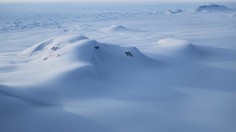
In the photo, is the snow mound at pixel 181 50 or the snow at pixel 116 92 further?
the snow mound at pixel 181 50

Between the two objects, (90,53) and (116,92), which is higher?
(90,53)

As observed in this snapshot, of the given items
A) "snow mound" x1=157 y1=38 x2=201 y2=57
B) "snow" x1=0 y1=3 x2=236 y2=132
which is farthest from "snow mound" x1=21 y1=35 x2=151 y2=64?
"snow mound" x1=157 y1=38 x2=201 y2=57

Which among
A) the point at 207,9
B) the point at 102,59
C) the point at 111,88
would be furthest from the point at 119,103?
the point at 207,9

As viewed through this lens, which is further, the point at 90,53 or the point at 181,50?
the point at 181,50

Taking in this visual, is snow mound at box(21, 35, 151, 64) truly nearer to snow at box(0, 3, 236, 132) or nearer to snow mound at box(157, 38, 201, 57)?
snow at box(0, 3, 236, 132)

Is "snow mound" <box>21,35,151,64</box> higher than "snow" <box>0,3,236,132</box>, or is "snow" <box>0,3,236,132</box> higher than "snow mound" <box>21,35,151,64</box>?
"snow mound" <box>21,35,151,64</box>

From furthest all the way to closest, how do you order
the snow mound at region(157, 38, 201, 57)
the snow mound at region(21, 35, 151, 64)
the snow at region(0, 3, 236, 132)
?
the snow mound at region(157, 38, 201, 57) → the snow mound at region(21, 35, 151, 64) → the snow at region(0, 3, 236, 132)

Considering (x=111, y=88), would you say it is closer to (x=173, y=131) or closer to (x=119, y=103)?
(x=119, y=103)

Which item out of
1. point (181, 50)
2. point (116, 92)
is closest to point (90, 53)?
point (116, 92)

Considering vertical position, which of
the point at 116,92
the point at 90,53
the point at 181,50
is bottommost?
the point at 116,92

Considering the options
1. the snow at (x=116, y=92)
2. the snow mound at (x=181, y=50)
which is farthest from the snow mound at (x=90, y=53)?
the snow mound at (x=181, y=50)

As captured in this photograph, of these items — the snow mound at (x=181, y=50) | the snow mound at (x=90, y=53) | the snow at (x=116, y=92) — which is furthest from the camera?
the snow mound at (x=181, y=50)

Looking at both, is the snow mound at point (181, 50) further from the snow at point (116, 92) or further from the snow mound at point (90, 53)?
the snow mound at point (90, 53)

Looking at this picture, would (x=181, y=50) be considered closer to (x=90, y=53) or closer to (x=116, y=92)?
(x=90, y=53)
